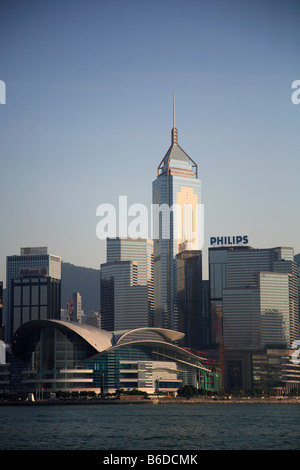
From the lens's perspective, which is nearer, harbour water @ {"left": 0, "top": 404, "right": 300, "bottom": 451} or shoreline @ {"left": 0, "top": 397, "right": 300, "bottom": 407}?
harbour water @ {"left": 0, "top": 404, "right": 300, "bottom": 451}

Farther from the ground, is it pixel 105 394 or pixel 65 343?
pixel 65 343

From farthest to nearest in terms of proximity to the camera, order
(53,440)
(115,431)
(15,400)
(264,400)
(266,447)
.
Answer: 1. (264,400)
2. (15,400)
3. (115,431)
4. (53,440)
5. (266,447)

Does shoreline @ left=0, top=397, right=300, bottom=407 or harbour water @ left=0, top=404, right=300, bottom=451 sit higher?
harbour water @ left=0, top=404, right=300, bottom=451

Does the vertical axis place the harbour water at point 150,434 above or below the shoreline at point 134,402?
above

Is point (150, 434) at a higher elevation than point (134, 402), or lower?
higher

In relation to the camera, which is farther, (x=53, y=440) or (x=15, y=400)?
(x=15, y=400)

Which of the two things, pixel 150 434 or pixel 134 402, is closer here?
pixel 150 434

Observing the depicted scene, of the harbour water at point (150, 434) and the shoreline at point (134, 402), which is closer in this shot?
the harbour water at point (150, 434)
